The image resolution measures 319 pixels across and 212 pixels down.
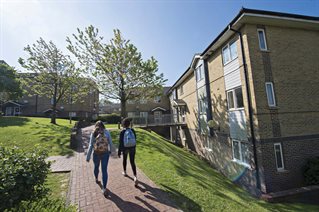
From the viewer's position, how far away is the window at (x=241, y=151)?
29.5 ft

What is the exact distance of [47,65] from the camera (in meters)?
17.6

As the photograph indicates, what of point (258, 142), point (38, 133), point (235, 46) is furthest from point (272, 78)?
point (38, 133)

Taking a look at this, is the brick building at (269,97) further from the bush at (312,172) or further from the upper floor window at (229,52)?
the bush at (312,172)

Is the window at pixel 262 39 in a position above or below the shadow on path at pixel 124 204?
above

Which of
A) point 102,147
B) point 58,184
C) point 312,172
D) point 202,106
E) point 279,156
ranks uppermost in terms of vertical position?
point 202,106

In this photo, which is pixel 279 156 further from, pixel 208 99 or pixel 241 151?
pixel 208 99

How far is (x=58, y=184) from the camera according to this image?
517 centimetres

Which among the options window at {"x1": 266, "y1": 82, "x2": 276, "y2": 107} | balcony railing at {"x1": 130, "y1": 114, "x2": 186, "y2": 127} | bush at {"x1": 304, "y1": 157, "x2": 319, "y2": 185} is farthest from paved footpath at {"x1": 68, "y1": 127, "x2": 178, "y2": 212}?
balcony railing at {"x1": 130, "y1": 114, "x2": 186, "y2": 127}

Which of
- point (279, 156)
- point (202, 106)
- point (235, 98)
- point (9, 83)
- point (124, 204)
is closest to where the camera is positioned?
point (124, 204)

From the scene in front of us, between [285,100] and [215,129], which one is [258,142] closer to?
[285,100]

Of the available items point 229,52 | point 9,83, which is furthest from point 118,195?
point 9,83

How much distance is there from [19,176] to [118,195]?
2.48 metres

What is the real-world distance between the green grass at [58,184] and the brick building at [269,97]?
28.7ft

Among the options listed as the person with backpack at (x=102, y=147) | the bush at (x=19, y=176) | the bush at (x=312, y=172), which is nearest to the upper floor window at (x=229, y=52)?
the bush at (x=312, y=172)
